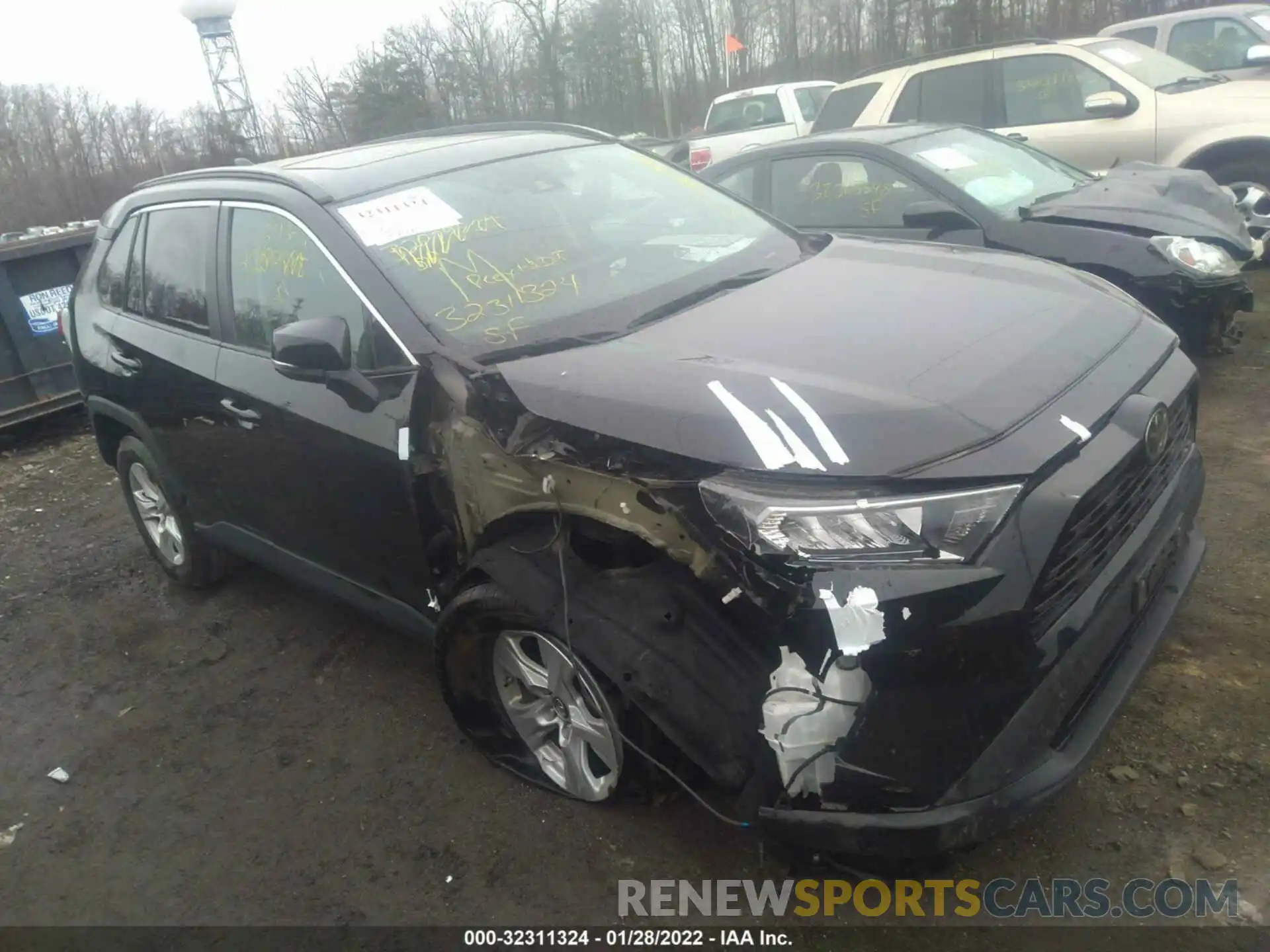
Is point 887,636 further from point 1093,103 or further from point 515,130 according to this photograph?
point 1093,103

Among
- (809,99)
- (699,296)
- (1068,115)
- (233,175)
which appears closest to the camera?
(699,296)

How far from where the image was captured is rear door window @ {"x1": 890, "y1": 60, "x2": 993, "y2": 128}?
787 cm

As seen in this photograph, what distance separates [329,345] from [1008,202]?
4.04 metres

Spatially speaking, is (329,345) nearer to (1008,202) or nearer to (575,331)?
(575,331)

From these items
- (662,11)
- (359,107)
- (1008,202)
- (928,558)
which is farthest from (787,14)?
(928,558)

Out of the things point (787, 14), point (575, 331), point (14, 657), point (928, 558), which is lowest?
point (14, 657)

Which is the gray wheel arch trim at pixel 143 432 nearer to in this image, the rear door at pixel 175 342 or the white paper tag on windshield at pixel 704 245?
the rear door at pixel 175 342

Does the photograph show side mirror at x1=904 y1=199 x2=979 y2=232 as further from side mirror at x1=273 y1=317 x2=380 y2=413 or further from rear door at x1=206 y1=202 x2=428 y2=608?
side mirror at x1=273 y1=317 x2=380 y2=413

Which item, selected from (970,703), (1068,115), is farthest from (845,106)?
(970,703)

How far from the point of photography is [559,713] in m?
2.82

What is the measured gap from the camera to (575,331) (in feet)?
9.27

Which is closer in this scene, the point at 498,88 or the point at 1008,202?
the point at 1008,202

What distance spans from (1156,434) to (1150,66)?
6.57 m

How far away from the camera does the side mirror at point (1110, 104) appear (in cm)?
719
